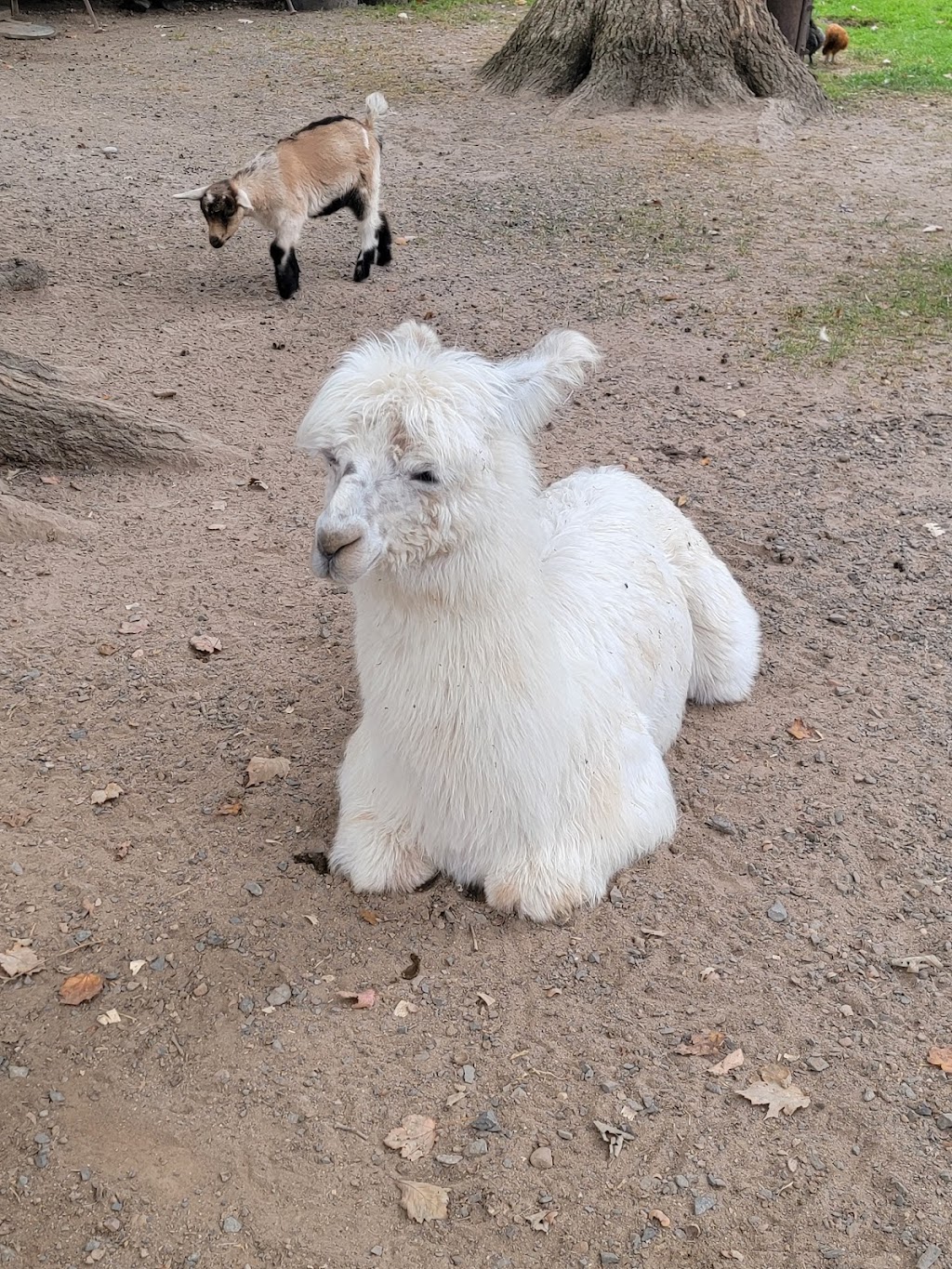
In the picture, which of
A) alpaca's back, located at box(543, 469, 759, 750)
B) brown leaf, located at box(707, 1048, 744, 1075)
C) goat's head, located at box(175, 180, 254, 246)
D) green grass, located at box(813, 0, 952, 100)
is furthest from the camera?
green grass, located at box(813, 0, 952, 100)

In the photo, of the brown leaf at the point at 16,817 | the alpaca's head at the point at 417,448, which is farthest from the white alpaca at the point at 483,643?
the brown leaf at the point at 16,817

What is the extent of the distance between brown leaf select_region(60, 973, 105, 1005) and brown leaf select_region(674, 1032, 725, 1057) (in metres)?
1.61

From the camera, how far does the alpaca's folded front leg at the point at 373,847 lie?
344 centimetres

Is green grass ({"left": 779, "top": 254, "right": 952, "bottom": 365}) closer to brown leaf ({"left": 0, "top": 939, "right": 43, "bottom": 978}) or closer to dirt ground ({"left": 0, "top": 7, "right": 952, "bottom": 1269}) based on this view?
dirt ground ({"left": 0, "top": 7, "right": 952, "bottom": 1269})

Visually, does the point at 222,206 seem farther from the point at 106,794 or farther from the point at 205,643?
the point at 106,794

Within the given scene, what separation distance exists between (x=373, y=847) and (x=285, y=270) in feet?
20.1

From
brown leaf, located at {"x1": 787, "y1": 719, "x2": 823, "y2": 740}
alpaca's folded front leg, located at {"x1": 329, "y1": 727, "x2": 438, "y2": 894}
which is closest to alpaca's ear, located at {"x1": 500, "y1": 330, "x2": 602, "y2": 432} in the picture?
alpaca's folded front leg, located at {"x1": 329, "y1": 727, "x2": 438, "y2": 894}

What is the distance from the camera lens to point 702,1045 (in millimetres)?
3031

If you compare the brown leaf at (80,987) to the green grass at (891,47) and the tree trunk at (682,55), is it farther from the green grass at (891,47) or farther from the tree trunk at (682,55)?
the green grass at (891,47)

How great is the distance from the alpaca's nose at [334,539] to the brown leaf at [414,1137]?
143 cm

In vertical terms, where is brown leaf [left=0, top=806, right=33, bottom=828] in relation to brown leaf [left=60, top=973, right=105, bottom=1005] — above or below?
below

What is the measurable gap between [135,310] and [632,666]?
5578 millimetres

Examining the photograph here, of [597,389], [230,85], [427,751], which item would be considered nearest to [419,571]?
[427,751]

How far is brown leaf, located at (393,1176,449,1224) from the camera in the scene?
2611mm
